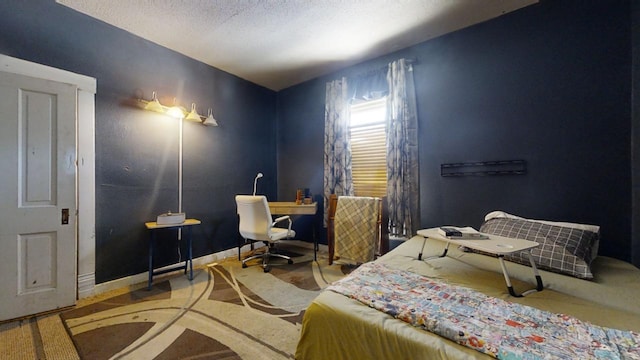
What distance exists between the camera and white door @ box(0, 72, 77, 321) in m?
1.87

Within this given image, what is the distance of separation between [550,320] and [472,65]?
2.52 m

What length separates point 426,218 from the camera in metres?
2.81

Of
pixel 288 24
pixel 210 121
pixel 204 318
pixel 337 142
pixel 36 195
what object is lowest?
pixel 204 318

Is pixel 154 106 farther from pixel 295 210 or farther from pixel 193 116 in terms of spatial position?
pixel 295 210

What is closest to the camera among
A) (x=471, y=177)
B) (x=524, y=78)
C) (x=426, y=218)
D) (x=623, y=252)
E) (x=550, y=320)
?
(x=550, y=320)

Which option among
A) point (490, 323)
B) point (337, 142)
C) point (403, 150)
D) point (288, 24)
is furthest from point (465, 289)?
point (288, 24)

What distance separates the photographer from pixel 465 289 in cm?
123

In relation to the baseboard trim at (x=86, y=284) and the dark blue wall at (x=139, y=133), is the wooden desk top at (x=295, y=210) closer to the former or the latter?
the dark blue wall at (x=139, y=133)

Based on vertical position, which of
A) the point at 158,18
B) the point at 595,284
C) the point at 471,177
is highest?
the point at 158,18

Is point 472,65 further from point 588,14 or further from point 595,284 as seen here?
point 595,284

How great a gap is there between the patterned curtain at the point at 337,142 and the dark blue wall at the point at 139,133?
1396 mm

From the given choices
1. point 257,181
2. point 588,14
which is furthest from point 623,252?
point 257,181

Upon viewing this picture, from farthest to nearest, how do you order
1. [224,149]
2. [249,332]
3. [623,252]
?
[224,149]
[623,252]
[249,332]

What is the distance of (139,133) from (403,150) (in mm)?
3125
